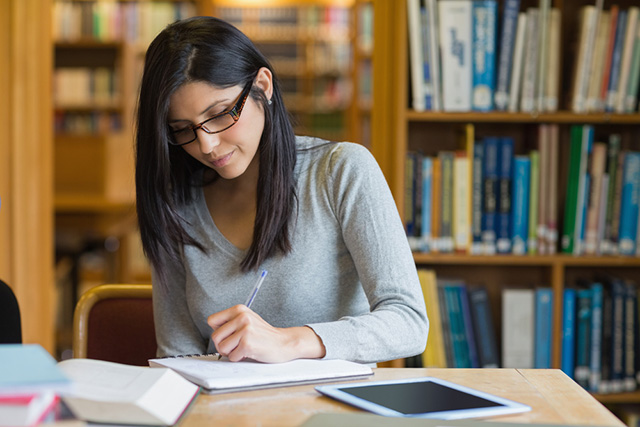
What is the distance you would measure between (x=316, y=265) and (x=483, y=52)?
1076 millimetres

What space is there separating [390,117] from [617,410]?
43.7 inches

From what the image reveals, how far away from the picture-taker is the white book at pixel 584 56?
206 cm

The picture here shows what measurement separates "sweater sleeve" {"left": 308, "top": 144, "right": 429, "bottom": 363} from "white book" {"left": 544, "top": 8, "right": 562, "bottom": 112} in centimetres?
99

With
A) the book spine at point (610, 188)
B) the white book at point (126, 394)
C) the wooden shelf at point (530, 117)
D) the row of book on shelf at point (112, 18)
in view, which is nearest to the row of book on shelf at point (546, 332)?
the book spine at point (610, 188)

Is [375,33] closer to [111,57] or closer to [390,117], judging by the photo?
[390,117]

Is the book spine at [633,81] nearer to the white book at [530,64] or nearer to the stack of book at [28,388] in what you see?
the white book at [530,64]

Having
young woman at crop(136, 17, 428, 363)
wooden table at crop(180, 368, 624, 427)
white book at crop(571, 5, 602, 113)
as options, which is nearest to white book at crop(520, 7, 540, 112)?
white book at crop(571, 5, 602, 113)

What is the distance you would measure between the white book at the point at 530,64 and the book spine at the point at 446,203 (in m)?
0.26

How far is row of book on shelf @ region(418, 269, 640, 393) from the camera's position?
211cm

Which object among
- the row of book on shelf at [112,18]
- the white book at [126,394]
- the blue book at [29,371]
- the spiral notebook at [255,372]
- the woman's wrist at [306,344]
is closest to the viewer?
the blue book at [29,371]

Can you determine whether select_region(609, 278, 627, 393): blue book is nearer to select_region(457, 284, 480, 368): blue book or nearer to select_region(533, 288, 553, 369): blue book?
select_region(533, 288, 553, 369): blue book

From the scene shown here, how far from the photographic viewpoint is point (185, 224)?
1.37 meters

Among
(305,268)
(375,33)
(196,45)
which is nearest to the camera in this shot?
(196,45)

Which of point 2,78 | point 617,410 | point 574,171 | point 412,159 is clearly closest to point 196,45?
point 412,159
